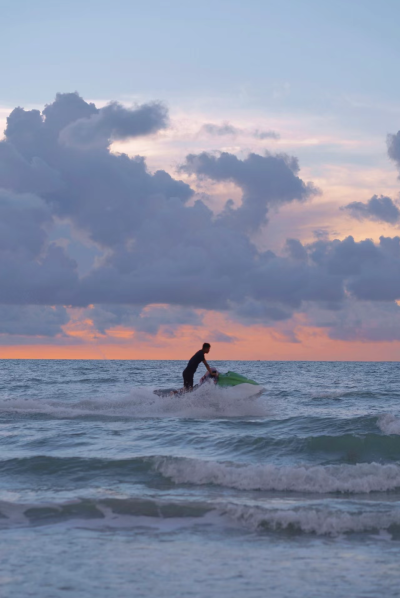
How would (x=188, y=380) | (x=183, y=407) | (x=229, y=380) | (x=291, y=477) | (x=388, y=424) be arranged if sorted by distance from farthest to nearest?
(x=229, y=380), (x=188, y=380), (x=183, y=407), (x=388, y=424), (x=291, y=477)

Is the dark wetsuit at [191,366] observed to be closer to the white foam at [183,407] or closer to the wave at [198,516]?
the white foam at [183,407]

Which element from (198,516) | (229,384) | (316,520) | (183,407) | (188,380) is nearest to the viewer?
(316,520)

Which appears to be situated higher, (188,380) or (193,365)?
(193,365)

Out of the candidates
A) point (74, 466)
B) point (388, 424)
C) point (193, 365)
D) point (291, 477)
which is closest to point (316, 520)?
point (291, 477)

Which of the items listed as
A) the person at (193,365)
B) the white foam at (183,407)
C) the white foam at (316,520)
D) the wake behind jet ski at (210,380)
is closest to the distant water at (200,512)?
the white foam at (316,520)

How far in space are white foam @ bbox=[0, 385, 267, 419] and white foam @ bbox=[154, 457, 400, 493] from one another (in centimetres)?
1087

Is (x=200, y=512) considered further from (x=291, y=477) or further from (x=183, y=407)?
(x=183, y=407)

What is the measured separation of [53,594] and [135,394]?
21309 mm

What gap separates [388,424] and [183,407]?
29.7 ft

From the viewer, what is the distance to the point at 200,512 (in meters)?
8.96

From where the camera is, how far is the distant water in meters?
6.24

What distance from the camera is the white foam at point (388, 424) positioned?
16.0 meters

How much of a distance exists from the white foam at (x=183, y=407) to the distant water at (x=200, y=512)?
4.56 m

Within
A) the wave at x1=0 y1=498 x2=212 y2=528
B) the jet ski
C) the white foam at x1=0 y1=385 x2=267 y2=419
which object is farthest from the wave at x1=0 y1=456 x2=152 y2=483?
the jet ski
